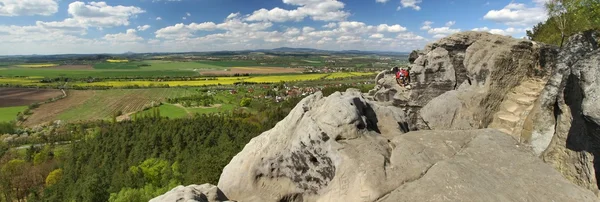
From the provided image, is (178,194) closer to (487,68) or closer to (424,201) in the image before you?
(424,201)

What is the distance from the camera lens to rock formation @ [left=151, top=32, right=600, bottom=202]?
41.0 ft

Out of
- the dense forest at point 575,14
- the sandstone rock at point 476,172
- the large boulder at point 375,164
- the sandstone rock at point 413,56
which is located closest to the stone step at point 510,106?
the dense forest at point 575,14

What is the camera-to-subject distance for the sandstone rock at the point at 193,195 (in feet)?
48.8

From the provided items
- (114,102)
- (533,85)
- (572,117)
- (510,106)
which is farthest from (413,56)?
(114,102)

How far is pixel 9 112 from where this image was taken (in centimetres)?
14188

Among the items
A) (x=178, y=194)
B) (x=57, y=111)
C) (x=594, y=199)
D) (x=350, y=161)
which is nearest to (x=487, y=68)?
(x=594, y=199)

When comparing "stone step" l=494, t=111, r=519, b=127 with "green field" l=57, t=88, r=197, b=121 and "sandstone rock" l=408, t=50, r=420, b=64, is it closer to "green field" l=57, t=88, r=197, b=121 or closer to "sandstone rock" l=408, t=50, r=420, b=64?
"sandstone rock" l=408, t=50, r=420, b=64

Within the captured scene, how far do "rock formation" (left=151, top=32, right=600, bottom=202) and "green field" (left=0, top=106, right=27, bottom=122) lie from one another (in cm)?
15755

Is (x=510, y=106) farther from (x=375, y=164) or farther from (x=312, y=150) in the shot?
(x=312, y=150)

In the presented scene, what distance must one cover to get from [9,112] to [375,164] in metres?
178

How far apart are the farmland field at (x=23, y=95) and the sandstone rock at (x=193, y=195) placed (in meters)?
185

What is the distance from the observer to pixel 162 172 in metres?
60.4

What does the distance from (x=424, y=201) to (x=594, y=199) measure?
227 inches

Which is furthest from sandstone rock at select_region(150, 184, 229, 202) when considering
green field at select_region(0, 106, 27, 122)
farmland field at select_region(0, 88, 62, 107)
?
farmland field at select_region(0, 88, 62, 107)
